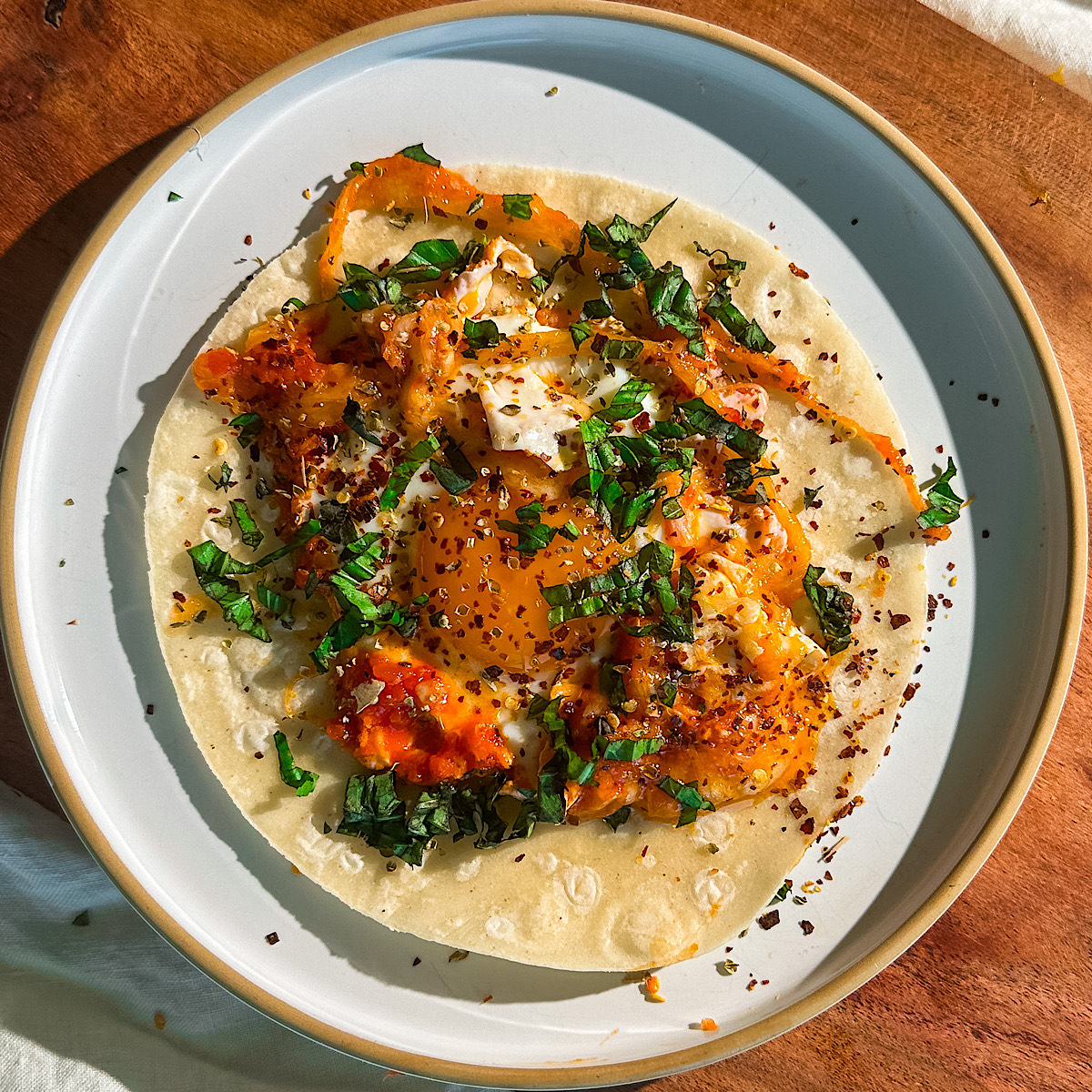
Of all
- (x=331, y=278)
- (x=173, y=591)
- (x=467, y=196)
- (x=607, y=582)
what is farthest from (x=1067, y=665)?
(x=173, y=591)

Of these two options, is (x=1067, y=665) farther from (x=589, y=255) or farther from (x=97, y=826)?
(x=97, y=826)

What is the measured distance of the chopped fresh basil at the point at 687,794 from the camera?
2.78 meters

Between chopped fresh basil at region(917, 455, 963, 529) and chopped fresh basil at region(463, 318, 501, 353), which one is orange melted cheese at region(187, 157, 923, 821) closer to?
chopped fresh basil at region(463, 318, 501, 353)

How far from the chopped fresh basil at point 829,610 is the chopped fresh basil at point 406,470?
1376 mm

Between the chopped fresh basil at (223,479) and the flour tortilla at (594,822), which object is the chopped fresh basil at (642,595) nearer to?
the flour tortilla at (594,822)

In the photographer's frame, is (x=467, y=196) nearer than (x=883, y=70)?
Yes

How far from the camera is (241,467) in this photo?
2863 millimetres

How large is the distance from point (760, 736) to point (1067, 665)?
126 cm

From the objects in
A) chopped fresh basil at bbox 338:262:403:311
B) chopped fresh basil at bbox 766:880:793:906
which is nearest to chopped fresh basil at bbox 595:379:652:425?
chopped fresh basil at bbox 338:262:403:311

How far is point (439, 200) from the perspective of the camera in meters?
2.89

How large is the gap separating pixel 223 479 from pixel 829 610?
2.14 m

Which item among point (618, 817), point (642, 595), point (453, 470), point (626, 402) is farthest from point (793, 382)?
point (618, 817)

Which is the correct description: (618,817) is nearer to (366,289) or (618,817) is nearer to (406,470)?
(406,470)

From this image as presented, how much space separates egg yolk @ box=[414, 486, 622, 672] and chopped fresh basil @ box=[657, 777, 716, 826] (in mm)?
571
